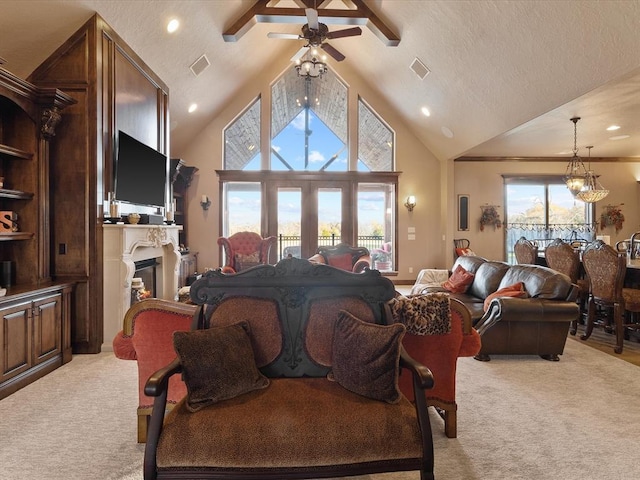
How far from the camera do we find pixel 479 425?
2574mm

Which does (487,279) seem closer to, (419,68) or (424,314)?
(424,314)

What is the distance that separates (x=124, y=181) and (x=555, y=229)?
928cm

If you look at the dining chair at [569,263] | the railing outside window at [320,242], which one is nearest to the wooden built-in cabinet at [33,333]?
the railing outside window at [320,242]

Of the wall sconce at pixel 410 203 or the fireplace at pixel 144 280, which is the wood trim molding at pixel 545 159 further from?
the fireplace at pixel 144 280

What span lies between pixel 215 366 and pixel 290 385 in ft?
1.35

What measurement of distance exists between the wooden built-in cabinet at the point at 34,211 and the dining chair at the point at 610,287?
5.62 meters

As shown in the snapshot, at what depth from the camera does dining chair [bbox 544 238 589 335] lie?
507cm

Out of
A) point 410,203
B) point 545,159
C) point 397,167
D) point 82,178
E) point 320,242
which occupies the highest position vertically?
point 545,159

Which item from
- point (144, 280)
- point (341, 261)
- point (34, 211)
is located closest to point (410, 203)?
point (341, 261)

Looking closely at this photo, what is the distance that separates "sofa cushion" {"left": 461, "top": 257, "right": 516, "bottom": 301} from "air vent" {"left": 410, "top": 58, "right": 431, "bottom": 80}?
333 cm

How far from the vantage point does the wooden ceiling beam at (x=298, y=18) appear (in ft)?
18.9

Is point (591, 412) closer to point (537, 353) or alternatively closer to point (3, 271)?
point (537, 353)

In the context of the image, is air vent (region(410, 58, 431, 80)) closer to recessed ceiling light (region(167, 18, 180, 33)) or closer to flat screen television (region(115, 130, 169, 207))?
recessed ceiling light (region(167, 18, 180, 33))

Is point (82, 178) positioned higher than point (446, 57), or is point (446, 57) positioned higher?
point (446, 57)
